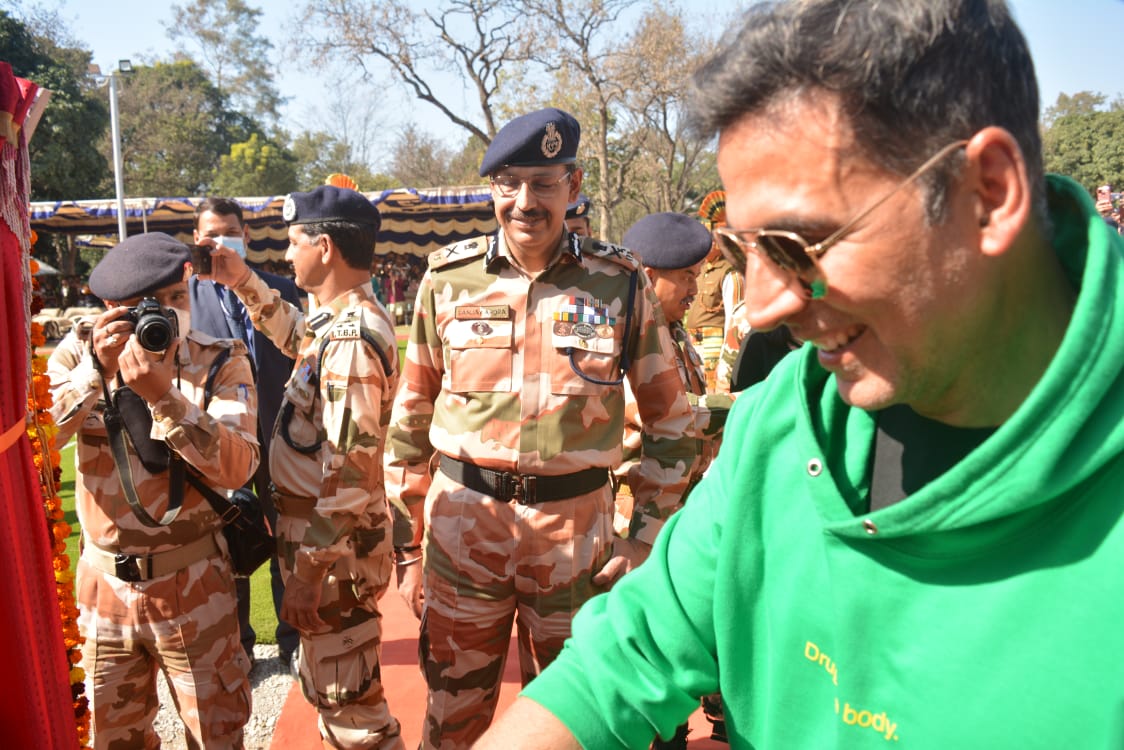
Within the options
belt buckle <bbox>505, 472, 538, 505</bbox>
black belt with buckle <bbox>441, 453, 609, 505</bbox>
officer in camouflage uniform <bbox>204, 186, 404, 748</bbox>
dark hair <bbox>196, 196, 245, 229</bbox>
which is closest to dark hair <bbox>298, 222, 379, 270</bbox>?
officer in camouflage uniform <bbox>204, 186, 404, 748</bbox>

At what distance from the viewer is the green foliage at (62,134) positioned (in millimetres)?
23219

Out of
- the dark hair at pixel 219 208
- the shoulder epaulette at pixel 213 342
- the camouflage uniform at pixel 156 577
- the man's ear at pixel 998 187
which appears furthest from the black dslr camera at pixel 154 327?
the man's ear at pixel 998 187

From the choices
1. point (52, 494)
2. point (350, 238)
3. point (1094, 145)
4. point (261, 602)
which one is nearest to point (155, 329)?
point (52, 494)

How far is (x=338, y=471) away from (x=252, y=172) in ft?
132

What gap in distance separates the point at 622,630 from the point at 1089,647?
24.1 inches

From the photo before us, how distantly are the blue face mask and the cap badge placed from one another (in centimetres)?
201

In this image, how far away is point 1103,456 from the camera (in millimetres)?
790

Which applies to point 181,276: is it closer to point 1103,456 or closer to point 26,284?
point 26,284

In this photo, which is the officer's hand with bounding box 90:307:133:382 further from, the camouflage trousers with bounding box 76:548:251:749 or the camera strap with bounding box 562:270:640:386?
the camera strap with bounding box 562:270:640:386

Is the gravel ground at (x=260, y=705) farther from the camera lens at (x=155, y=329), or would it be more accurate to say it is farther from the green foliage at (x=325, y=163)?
the green foliage at (x=325, y=163)

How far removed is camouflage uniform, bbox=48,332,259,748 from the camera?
2.66 metres

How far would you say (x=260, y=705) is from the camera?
3.76 meters

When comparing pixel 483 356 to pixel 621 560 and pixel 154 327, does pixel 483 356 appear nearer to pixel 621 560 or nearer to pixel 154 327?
pixel 621 560

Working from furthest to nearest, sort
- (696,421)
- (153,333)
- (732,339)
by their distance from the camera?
(732,339)
(696,421)
(153,333)
